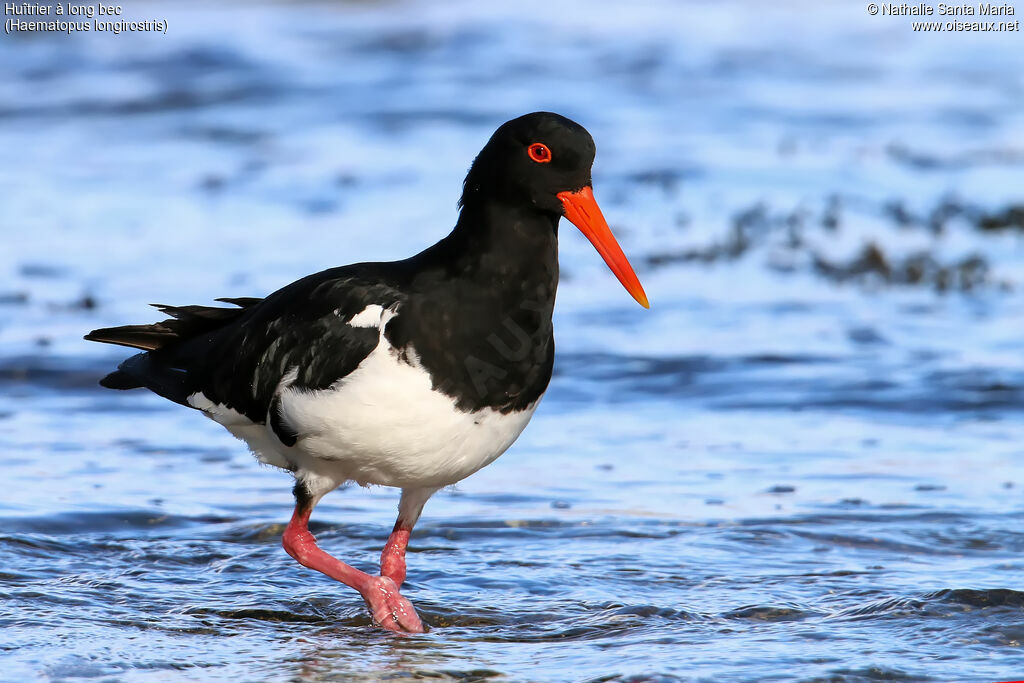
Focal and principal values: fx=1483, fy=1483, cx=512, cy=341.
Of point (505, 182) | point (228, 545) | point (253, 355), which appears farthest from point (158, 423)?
point (505, 182)

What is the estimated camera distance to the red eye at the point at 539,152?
4.38 metres

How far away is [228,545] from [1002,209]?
722 cm

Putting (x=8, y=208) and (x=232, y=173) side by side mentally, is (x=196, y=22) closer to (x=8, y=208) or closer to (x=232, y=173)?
(x=232, y=173)

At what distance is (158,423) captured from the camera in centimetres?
684

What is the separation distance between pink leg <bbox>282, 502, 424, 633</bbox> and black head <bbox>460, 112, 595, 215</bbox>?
1.23m

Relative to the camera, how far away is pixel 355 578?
4.67 m
